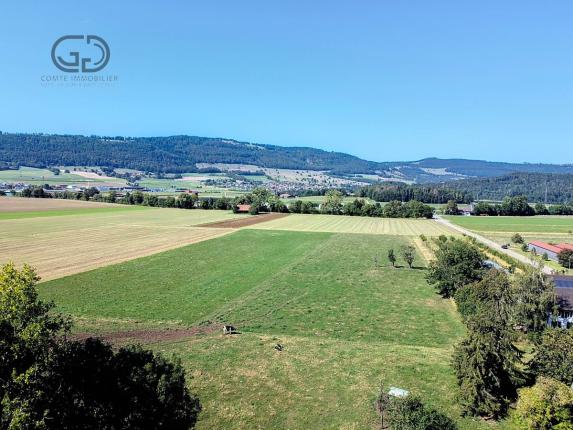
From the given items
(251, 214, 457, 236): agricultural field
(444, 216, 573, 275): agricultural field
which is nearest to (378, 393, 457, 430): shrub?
(444, 216, 573, 275): agricultural field

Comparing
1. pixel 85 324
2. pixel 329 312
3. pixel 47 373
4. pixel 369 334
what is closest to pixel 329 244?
pixel 329 312

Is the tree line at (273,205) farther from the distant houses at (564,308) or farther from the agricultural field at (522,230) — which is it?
the distant houses at (564,308)

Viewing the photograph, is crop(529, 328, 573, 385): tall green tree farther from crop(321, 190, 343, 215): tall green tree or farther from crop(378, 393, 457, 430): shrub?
crop(321, 190, 343, 215): tall green tree

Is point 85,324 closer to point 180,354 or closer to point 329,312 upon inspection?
point 180,354

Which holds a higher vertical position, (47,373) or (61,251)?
(47,373)

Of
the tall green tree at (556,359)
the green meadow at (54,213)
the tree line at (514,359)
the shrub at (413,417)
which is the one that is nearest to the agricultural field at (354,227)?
the green meadow at (54,213)

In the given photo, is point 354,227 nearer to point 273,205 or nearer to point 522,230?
point 522,230
